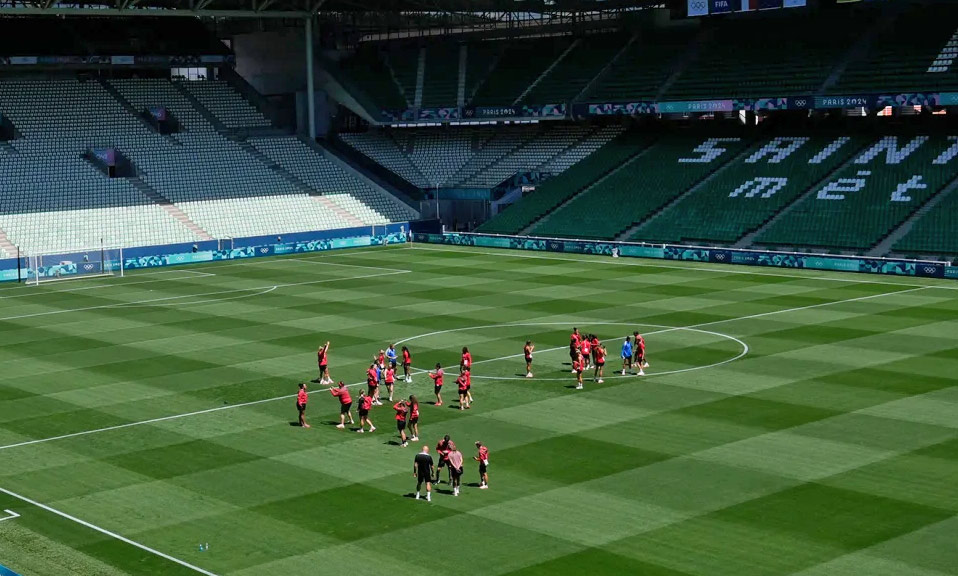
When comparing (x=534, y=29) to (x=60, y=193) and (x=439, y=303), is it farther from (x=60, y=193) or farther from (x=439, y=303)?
(x=439, y=303)

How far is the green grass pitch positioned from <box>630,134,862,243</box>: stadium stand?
18.1 meters

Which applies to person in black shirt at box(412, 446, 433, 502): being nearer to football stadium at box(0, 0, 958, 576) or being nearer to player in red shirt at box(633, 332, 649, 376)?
football stadium at box(0, 0, 958, 576)

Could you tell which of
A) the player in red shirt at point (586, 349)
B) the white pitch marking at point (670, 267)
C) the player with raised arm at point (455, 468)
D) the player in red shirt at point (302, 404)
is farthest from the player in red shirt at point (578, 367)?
the white pitch marking at point (670, 267)

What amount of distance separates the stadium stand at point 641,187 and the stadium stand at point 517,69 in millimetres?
11627

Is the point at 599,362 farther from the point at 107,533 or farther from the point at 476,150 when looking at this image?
the point at 476,150

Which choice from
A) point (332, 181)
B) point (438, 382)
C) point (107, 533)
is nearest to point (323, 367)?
point (438, 382)

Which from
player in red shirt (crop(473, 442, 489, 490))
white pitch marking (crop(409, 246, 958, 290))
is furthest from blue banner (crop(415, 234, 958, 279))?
player in red shirt (crop(473, 442, 489, 490))

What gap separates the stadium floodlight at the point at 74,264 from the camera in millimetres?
63188

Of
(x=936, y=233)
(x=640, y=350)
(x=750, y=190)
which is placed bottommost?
(x=640, y=350)

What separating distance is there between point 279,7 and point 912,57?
4324cm

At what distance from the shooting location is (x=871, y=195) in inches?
2685

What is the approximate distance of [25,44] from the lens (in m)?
83.8

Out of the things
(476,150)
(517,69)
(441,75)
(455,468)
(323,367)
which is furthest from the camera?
(441,75)

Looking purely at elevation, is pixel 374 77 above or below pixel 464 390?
above
